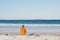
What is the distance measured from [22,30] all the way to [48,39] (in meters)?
2.24

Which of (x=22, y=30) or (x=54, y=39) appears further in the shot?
(x=22, y=30)

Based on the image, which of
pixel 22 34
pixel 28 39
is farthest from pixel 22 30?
pixel 28 39

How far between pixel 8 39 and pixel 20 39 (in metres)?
0.85

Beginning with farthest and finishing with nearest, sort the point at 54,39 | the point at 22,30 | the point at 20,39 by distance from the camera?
the point at 22,30
the point at 54,39
the point at 20,39

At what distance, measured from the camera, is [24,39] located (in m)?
11.8

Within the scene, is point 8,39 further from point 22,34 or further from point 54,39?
point 54,39

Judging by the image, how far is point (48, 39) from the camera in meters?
12.2

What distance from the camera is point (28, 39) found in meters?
11.9

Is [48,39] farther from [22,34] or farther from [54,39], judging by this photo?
[22,34]

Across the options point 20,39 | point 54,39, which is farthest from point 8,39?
point 54,39

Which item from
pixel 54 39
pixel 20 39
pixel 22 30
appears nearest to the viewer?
pixel 20 39

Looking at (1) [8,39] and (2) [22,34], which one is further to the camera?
(2) [22,34]

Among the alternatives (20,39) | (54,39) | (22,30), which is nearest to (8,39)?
(20,39)

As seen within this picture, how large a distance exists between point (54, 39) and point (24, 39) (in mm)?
2036
